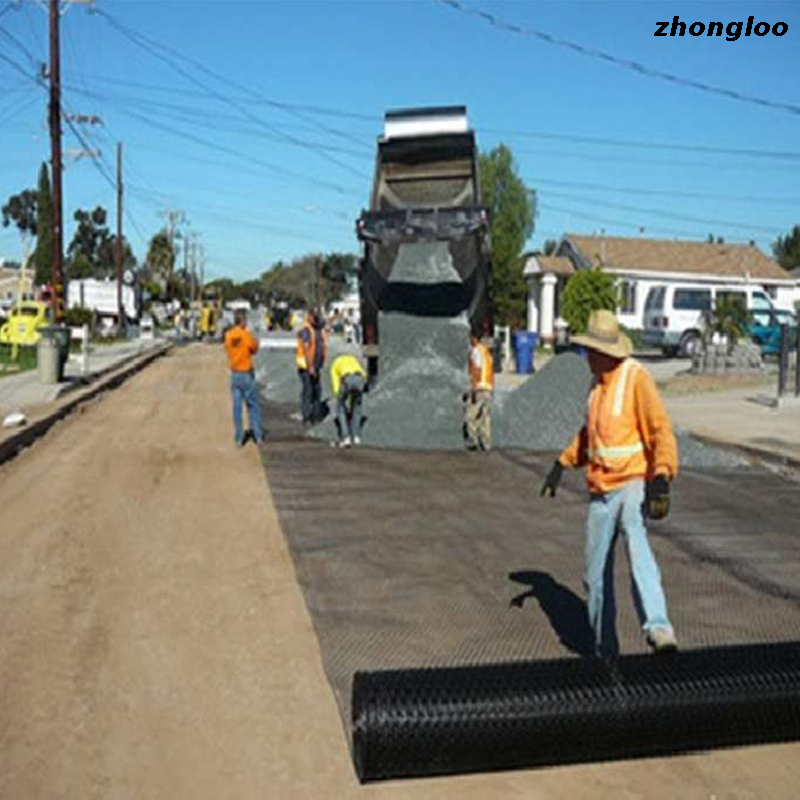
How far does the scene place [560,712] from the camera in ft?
14.3

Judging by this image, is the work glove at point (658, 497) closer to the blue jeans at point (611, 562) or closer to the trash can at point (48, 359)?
the blue jeans at point (611, 562)

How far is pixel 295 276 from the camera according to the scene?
125312mm

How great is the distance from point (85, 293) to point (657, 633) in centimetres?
6113

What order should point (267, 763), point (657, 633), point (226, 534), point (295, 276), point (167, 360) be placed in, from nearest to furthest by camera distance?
point (267, 763) → point (657, 633) → point (226, 534) → point (167, 360) → point (295, 276)

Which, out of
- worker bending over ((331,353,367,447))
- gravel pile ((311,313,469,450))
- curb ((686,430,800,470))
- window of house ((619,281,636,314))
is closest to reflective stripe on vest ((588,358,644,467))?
curb ((686,430,800,470))

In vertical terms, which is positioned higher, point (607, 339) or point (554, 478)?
point (607, 339)

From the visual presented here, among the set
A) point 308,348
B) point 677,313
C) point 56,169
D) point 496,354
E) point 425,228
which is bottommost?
point 496,354

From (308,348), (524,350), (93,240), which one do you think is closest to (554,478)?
(308,348)

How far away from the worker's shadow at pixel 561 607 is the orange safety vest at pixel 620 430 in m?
1.07

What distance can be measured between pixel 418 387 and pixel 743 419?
210 inches

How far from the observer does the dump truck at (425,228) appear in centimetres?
1661

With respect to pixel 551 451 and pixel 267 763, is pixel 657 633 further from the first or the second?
pixel 551 451

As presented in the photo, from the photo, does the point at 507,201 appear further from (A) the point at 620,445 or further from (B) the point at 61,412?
(A) the point at 620,445

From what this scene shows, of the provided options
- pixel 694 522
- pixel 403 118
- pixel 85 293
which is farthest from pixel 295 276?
pixel 694 522
